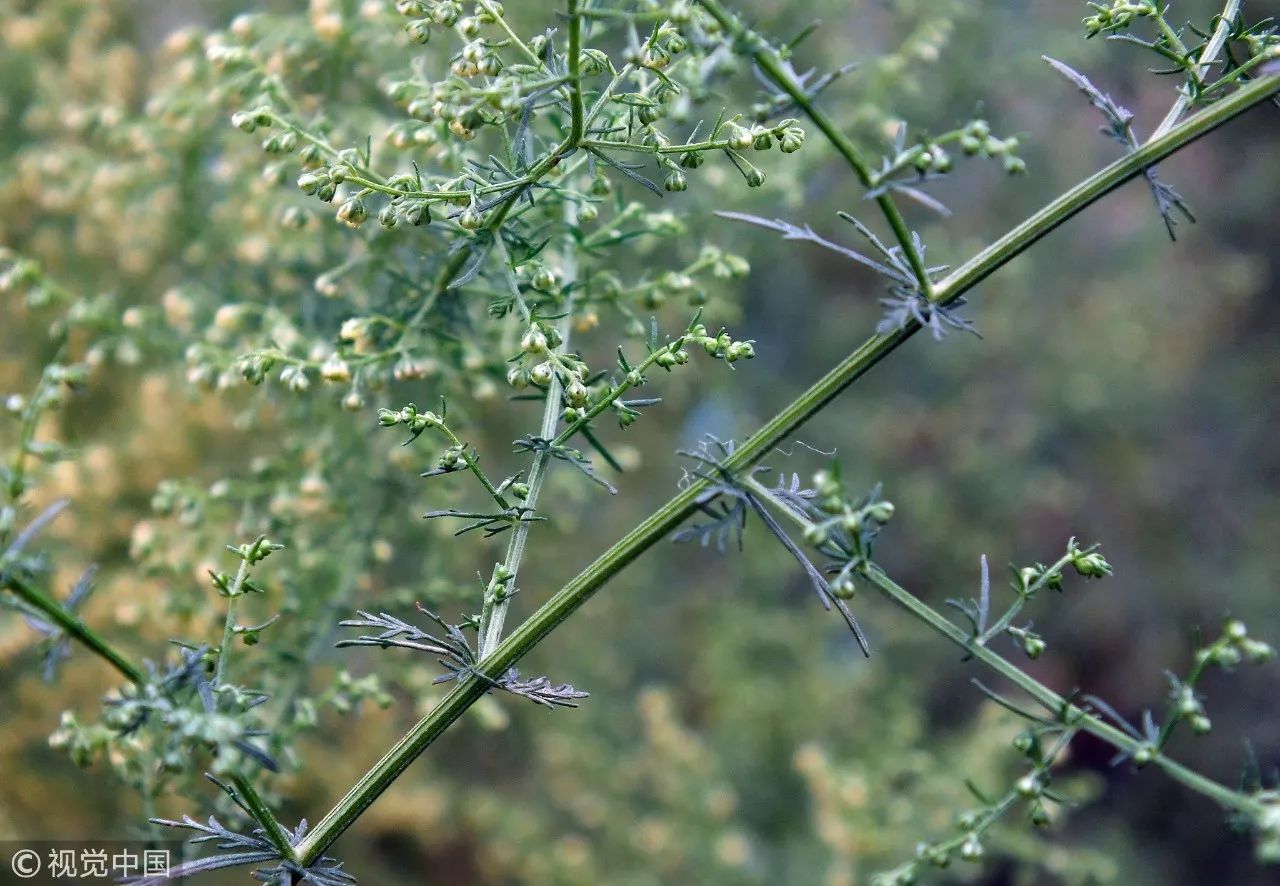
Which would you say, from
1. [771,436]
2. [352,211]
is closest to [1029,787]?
[771,436]

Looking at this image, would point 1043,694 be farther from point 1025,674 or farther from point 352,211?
point 352,211

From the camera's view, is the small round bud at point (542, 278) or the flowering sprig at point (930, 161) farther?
the small round bud at point (542, 278)

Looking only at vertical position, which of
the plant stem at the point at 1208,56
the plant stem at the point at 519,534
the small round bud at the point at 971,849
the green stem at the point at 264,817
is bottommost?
the small round bud at the point at 971,849

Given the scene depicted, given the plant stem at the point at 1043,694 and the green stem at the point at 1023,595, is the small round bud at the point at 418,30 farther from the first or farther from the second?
the green stem at the point at 1023,595

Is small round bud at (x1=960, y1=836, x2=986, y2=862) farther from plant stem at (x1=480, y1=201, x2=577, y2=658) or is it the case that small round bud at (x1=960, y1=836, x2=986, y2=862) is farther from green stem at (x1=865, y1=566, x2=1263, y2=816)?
plant stem at (x1=480, y1=201, x2=577, y2=658)

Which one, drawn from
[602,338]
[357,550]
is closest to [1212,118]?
[357,550]

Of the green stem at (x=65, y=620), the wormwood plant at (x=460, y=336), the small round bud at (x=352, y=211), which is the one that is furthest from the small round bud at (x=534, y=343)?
the green stem at (x=65, y=620)

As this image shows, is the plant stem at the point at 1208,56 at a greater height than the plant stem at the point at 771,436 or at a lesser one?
greater

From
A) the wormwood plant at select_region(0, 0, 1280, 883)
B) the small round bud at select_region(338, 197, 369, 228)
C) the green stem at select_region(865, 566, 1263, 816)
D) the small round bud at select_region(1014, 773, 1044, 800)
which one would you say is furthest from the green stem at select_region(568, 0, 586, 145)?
the small round bud at select_region(1014, 773, 1044, 800)

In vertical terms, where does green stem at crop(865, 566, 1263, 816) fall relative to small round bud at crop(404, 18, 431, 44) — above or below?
below
